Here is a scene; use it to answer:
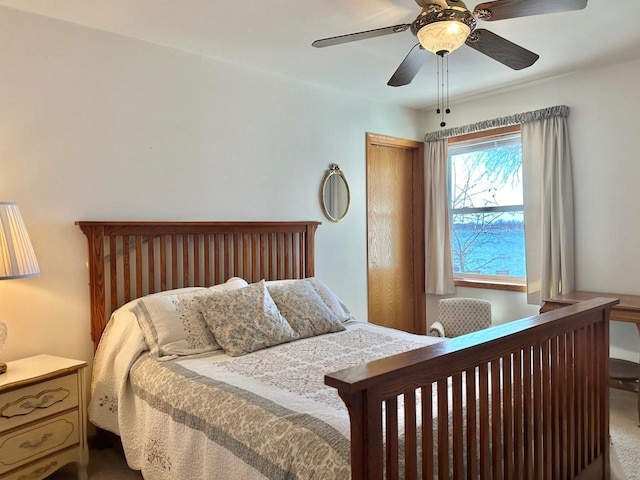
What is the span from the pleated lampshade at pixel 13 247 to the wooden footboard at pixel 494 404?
5.69 ft

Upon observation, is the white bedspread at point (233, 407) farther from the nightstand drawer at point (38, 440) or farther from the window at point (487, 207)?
the window at point (487, 207)

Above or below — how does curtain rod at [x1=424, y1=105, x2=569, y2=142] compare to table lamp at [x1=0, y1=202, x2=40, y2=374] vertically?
above

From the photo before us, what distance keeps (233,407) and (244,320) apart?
0.78 meters

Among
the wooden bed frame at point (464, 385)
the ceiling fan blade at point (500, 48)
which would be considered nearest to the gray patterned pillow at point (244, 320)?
the wooden bed frame at point (464, 385)

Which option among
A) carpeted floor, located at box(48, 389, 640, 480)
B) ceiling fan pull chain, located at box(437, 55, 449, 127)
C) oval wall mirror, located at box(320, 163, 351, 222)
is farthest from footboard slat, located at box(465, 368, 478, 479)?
oval wall mirror, located at box(320, 163, 351, 222)

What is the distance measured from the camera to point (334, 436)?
1.47m

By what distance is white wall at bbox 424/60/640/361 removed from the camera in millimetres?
3434

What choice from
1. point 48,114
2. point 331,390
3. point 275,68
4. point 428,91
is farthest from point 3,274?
point 428,91

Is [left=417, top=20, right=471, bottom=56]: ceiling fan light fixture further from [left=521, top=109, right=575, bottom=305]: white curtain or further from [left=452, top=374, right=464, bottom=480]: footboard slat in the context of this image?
[left=521, top=109, right=575, bottom=305]: white curtain

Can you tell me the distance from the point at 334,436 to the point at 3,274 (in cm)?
167

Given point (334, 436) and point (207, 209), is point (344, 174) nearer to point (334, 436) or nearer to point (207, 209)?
point (207, 209)

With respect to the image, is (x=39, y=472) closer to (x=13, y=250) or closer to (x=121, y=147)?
(x=13, y=250)

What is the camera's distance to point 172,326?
247cm

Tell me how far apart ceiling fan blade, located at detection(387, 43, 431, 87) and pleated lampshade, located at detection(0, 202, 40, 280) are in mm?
2093
